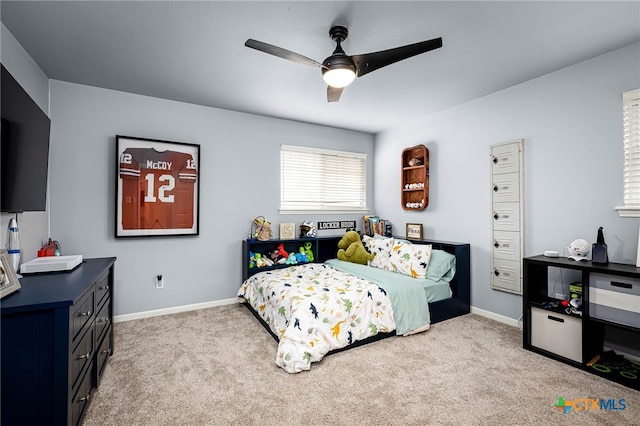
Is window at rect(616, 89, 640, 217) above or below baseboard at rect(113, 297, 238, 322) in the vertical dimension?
above

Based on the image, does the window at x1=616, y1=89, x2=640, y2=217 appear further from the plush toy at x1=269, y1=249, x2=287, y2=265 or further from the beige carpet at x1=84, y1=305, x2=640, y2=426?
the plush toy at x1=269, y1=249, x2=287, y2=265

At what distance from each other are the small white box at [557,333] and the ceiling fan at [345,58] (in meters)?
2.40

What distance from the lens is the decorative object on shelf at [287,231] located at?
4.21 m

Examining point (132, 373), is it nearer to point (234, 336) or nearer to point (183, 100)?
point (234, 336)

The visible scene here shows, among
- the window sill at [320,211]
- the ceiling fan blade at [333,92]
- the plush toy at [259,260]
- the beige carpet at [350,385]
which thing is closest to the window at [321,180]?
the window sill at [320,211]

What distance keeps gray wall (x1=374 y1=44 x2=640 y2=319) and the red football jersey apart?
3.22m

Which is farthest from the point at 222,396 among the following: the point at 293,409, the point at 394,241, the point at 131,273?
the point at 394,241

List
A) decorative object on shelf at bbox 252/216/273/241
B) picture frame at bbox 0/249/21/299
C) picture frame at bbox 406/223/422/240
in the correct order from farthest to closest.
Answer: picture frame at bbox 406/223/422/240, decorative object on shelf at bbox 252/216/273/241, picture frame at bbox 0/249/21/299

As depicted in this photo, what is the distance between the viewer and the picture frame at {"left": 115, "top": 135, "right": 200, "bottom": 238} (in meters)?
3.31

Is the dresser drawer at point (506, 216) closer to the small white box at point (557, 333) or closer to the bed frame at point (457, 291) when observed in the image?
the bed frame at point (457, 291)

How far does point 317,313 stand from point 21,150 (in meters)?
2.37

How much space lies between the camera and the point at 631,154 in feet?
7.94

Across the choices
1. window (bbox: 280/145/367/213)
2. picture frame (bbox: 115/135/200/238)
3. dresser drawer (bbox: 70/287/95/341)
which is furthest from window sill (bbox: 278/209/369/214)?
dresser drawer (bbox: 70/287/95/341)

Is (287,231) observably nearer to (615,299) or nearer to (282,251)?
(282,251)
